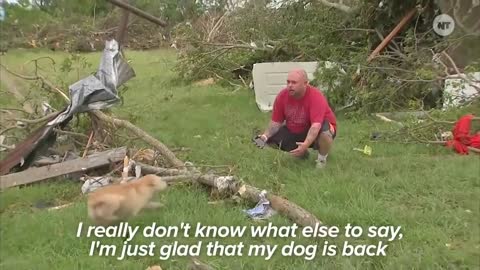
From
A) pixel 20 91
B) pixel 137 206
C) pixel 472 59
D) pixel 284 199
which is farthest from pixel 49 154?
pixel 472 59

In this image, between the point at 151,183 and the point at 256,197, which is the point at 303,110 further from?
the point at 151,183

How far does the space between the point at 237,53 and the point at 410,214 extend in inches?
336

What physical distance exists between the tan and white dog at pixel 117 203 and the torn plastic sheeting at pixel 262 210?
80 cm

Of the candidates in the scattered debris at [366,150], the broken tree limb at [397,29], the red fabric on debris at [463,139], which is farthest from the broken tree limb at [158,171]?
the broken tree limb at [397,29]

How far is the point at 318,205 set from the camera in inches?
185

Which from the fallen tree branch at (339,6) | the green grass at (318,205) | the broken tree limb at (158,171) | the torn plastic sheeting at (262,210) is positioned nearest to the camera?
the green grass at (318,205)

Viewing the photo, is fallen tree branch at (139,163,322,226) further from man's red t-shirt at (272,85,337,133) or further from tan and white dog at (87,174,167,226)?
man's red t-shirt at (272,85,337,133)

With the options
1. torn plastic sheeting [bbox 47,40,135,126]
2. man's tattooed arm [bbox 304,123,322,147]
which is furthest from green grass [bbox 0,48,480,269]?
torn plastic sheeting [bbox 47,40,135,126]

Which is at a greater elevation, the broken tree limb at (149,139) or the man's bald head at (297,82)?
the man's bald head at (297,82)

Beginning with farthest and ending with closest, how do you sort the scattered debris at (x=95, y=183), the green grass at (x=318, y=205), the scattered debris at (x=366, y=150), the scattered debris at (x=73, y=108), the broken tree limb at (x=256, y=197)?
1. the scattered debris at (x=366, y=150)
2. the scattered debris at (x=73, y=108)
3. the scattered debris at (x=95, y=183)
4. the broken tree limb at (x=256, y=197)
5. the green grass at (x=318, y=205)

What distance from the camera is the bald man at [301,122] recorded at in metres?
5.78

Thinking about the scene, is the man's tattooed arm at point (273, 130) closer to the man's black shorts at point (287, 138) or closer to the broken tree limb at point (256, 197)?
the man's black shorts at point (287, 138)

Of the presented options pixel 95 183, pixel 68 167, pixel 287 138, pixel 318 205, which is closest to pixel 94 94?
pixel 68 167

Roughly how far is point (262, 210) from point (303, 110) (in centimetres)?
172
